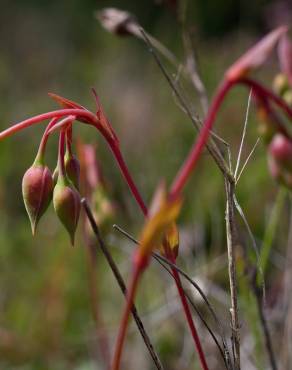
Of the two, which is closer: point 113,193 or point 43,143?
point 43,143

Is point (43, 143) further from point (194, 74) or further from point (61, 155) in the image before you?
point (194, 74)

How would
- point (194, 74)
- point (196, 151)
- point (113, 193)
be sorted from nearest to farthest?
point (196, 151), point (194, 74), point (113, 193)

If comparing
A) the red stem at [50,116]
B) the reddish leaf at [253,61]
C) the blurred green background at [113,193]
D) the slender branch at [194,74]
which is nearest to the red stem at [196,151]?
the reddish leaf at [253,61]

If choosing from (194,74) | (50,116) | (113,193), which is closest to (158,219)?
(50,116)

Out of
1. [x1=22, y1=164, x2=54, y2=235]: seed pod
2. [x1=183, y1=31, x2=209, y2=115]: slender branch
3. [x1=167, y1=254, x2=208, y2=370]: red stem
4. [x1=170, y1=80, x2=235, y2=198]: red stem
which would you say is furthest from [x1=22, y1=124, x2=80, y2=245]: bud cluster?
[x1=183, y1=31, x2=209, y2=115]: slender branch

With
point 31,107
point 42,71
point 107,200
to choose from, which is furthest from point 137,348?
point 42,71

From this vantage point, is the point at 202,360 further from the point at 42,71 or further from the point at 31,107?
the point at 42,71

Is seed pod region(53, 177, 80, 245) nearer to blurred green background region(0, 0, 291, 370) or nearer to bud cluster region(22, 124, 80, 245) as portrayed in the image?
bud cluster region(22, 124, 80, 245)
